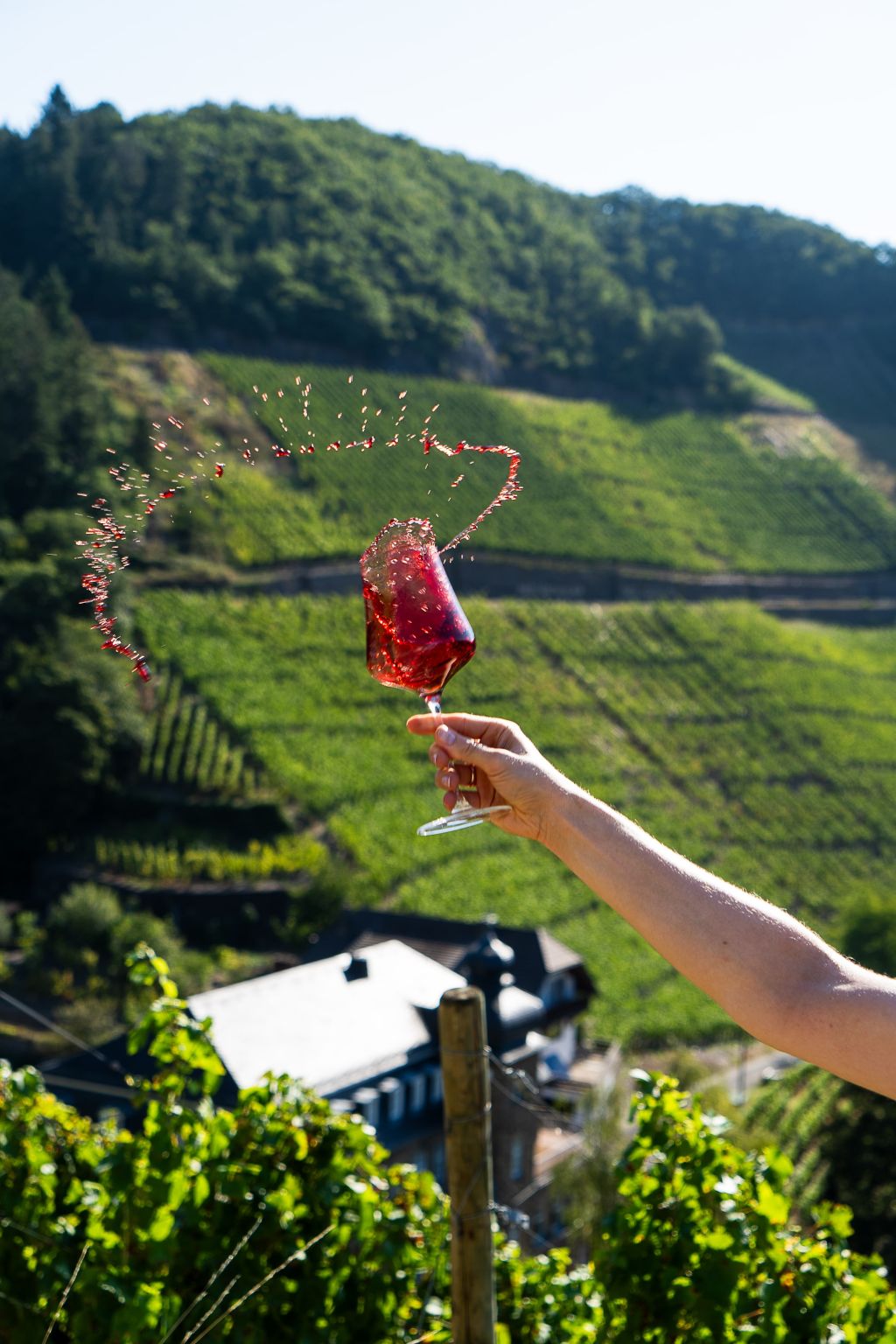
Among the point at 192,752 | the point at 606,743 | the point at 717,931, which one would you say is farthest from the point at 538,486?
the point at 717,931

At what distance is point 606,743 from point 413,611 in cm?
3416

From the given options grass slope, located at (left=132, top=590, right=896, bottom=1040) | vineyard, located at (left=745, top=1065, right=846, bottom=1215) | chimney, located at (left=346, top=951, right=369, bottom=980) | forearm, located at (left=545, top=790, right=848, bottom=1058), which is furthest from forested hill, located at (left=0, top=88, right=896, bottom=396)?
forearm, located at (left=545, top=790, right=848, bottom=1058)

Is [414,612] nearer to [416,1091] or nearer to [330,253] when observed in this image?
[416,1091]

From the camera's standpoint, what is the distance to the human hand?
6.09 feet

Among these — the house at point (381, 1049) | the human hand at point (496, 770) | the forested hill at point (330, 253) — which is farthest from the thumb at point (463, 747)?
the forested hill at point (330, 253)

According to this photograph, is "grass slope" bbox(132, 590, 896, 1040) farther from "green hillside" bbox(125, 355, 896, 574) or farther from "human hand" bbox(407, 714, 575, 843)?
"human hand" bbox(407, 714, 575, 843)

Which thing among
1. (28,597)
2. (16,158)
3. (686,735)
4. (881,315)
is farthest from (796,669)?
(881,315)

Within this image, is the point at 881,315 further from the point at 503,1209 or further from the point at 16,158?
the point at 503,1209

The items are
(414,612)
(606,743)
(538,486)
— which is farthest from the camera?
(538,486)

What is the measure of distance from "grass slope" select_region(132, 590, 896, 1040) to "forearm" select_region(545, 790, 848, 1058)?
22315 millimetres

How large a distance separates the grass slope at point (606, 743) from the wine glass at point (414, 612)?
868 inches

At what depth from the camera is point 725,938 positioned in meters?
1.60

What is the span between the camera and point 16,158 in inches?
2266

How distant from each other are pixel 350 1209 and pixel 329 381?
4776 cm
